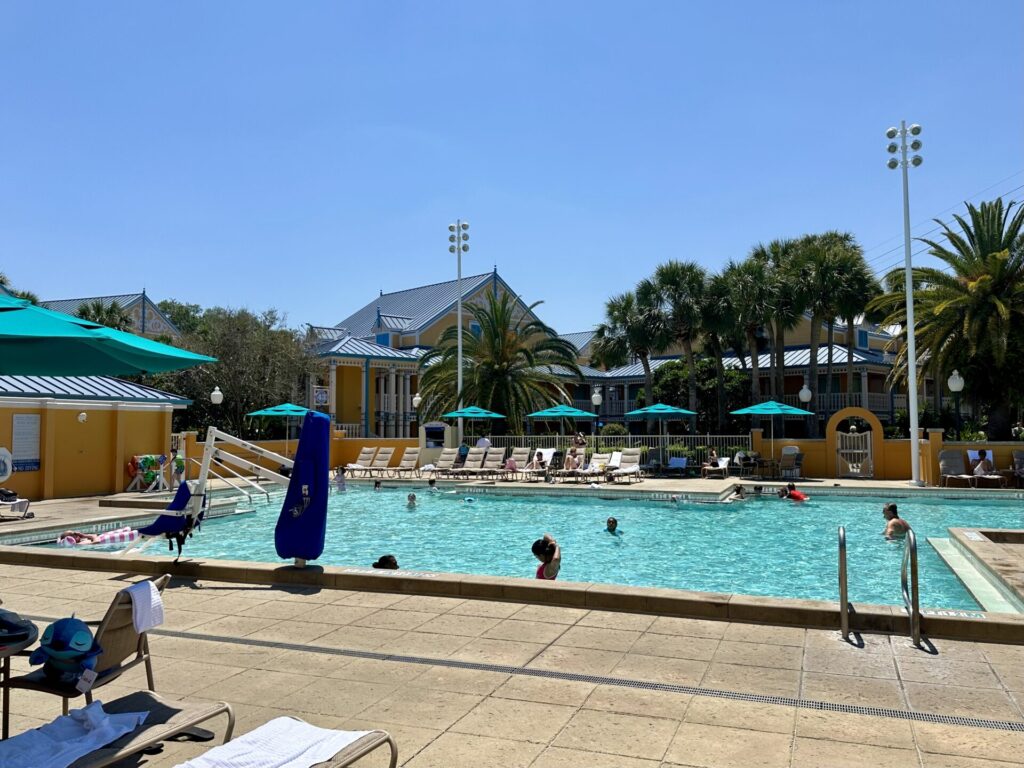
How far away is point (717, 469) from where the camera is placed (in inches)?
886

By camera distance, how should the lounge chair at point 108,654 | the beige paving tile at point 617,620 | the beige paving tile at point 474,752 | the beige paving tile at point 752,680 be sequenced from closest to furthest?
the lounge chair at point 108,654 → the beige paving tile at point 474,752 → the beige paving tile at point 752,680 → the beige paving tile at point 617,620

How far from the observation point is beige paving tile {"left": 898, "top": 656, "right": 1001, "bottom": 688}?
4754 millimetres

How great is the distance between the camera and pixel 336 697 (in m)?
4.52

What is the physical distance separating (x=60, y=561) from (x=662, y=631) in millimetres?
6809

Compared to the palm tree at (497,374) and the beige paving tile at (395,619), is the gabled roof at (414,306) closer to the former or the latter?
the palm tree at (497,374)

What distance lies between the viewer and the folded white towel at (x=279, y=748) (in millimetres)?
2787

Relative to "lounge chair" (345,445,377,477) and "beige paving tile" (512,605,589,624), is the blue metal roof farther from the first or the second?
"beige paving tile" (512,605,589,624)

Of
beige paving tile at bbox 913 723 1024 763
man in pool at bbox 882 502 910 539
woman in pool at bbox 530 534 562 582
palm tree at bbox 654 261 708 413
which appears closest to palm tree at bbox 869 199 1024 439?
palm tree at bbox 654 261 708 413

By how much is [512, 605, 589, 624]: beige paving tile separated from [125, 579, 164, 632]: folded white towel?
3140mm

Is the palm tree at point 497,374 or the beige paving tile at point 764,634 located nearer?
the beige paving tile at point 764,634

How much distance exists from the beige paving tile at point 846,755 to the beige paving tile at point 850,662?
1213 millimetres

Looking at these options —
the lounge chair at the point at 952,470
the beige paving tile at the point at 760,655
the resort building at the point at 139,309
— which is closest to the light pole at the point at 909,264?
the lounge chair at the point at 952,470

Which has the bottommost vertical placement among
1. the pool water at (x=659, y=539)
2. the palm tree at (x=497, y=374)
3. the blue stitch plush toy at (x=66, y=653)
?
the pool water at (x=659, y=539)

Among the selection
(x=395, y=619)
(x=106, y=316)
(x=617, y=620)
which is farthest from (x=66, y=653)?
(x=106, y=316)
